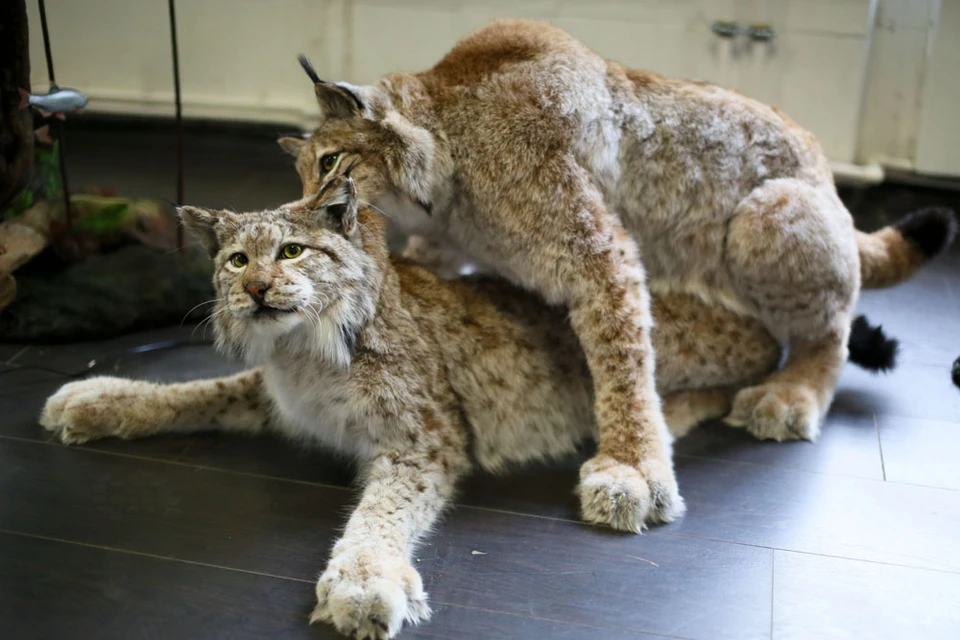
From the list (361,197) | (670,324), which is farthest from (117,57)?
(670,324)

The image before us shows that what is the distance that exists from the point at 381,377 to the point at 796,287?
1.16 meters

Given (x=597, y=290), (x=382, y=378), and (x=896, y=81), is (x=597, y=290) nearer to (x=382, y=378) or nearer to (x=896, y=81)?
(x=382, y=378)

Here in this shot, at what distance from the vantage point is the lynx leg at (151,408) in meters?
2.55

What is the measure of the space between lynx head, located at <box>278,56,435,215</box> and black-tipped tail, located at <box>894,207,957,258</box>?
60.8 inches

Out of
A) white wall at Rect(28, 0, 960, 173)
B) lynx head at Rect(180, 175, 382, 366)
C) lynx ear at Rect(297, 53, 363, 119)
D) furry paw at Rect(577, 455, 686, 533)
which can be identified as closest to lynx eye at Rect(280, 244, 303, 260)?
lynx head at Rect(180, 175, 382, 366)

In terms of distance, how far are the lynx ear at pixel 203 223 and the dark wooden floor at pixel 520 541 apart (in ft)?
1.89

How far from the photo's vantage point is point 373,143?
2480mm

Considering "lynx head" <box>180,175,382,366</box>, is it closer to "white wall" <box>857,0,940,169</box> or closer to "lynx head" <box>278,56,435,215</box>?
"lynx head" <box>278,56,435,215</box>

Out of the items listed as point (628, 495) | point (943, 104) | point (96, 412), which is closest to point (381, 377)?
point (628, 495)

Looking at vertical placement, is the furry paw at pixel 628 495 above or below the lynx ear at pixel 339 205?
below

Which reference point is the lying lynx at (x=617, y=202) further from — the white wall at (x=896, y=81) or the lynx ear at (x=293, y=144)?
the white wall at (x=896, y=81)

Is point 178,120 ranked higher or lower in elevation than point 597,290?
higher

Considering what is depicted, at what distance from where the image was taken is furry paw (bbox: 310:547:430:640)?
1896 mm

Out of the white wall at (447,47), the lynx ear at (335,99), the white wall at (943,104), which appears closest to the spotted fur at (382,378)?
the lynx ear at (335,99)
